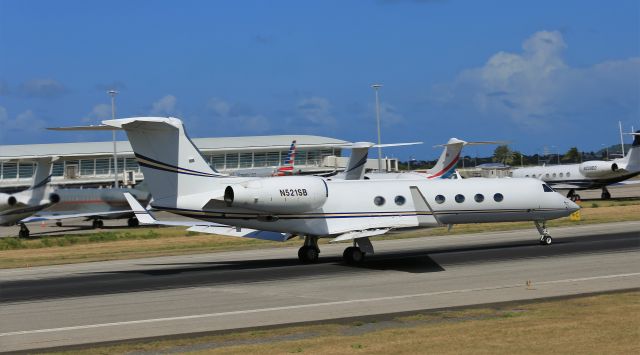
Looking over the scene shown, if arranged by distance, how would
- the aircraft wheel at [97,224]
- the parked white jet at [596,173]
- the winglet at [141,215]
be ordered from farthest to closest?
the parked white jet at [596,173], the aircraft wheel at [97,224], the winglet at [141,215]

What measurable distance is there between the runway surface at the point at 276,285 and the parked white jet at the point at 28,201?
75.8 ft

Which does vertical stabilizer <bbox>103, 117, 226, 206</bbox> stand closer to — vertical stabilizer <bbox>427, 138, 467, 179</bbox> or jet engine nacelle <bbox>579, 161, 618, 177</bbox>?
vertical stabilizer <bbox>427, 138, 467, 179</bbox>

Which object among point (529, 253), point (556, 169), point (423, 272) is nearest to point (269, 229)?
point (423, 272)

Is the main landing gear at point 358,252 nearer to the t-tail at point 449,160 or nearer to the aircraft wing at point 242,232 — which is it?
the aircraft wing at point 242,232

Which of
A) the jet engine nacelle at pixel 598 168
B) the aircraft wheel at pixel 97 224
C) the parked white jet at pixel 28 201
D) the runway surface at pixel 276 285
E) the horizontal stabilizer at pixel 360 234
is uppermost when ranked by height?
the jet engine nacelle at pixel 598 168

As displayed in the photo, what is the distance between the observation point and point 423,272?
899 inches

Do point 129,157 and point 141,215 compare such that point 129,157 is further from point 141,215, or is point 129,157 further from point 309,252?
point 309,252

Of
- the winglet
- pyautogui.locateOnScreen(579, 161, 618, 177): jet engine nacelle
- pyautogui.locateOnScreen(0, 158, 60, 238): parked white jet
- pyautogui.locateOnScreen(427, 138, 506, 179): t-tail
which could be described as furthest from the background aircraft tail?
the winglet

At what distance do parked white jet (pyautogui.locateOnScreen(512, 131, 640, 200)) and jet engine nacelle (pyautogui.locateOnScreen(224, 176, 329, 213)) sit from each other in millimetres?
41491

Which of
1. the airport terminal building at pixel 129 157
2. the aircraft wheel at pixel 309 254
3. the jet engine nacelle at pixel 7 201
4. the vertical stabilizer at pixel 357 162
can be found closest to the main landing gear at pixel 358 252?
the aircraft wheel at pixel 309 254

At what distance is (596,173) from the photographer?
64688mm

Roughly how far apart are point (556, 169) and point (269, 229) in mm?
48753

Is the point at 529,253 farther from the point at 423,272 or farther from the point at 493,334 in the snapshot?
the point at 493,334

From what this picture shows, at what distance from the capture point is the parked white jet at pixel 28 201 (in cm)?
5097
